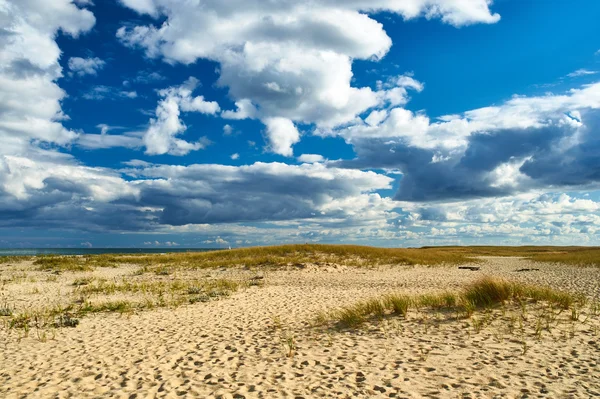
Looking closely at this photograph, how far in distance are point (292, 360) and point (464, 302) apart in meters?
7.75

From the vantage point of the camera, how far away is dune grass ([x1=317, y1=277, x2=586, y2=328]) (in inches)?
535

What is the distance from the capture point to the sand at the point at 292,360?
25.8 ft

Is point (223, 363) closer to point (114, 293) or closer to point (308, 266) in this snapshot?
point (114, 293)

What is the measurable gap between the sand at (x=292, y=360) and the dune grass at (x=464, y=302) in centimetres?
Answer: 83

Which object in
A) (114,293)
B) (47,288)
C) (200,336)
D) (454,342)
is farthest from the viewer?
(47,288)

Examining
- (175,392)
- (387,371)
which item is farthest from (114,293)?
(387,371)

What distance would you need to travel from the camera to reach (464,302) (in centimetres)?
1410

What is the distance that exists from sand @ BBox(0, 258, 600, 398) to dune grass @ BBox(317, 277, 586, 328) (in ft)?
2.73

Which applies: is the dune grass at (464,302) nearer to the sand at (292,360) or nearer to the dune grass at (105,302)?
the sand at (292,360)

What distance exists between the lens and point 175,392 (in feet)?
26.1

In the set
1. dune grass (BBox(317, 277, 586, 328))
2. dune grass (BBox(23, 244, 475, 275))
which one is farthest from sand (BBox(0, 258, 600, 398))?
dune grass (BBox(23, 244, 475, 275))

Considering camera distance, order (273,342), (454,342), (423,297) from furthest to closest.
A: 1. (423,297)
2. (273,342)
3. (454,342)

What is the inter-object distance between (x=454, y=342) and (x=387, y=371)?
2.97 metres

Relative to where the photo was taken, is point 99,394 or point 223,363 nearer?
point 99,394
